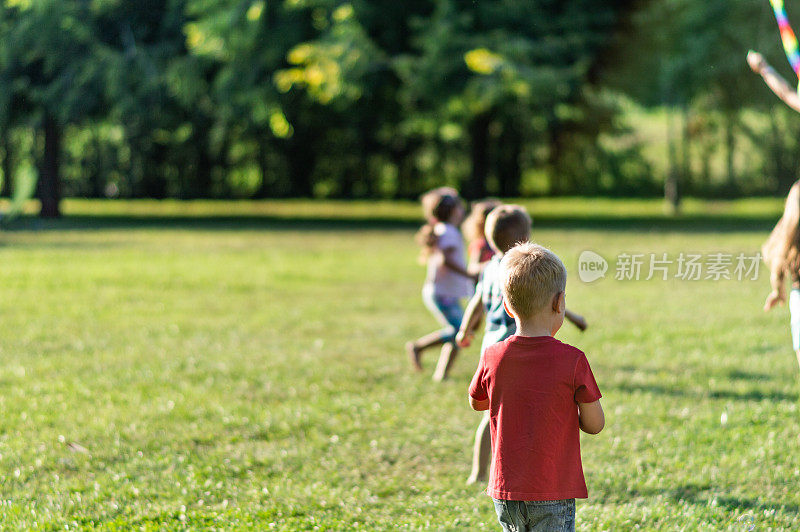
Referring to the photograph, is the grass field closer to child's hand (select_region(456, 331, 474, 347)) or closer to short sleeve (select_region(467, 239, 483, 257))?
child's hand (select_region(456, 331, 474, 347))

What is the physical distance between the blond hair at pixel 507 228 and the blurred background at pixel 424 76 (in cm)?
1725

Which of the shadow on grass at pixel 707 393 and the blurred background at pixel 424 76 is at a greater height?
the blurred background at pixel 424 76

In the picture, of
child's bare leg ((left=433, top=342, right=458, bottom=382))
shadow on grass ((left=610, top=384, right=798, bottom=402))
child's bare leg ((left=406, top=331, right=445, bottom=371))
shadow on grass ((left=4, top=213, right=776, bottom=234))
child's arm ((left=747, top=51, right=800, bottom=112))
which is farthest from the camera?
shadow on grass ((left=4, top=213, right=776, bottom=234))

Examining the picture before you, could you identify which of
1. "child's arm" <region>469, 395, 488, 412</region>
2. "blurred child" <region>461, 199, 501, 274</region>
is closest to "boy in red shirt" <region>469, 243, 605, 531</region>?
"child's arm" <region>469, 395, 488, 412</region>

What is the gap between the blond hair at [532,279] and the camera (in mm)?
3246

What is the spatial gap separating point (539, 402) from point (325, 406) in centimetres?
383

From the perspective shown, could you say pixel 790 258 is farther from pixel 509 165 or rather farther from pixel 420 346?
pixel 509 165

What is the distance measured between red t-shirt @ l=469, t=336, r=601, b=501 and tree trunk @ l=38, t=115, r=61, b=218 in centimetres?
2654

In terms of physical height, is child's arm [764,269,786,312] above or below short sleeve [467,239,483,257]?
below

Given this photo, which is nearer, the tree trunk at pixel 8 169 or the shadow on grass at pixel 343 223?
the shadow on grass at pixel 343 223

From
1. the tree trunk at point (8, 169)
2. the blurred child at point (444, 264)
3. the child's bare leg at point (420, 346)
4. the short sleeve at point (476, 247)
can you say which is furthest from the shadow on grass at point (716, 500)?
the tree trunk at point (8, 169)

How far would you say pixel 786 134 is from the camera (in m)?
30.3

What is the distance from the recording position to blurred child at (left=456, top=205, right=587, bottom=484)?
16.2 feet

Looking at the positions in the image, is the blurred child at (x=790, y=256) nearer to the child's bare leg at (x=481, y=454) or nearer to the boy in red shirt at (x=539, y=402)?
the child's bare leg at (x=481, y=454)
